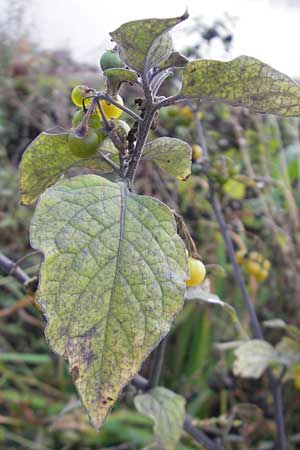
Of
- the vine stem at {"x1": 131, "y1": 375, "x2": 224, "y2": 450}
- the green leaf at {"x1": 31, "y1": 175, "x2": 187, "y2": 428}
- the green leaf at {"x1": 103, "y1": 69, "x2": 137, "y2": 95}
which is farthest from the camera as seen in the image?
the vine stem at {"x1": 131, "y1": 375, "x2": 224, "y2": 450}

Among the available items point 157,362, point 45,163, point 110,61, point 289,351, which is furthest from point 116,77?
point 289,351

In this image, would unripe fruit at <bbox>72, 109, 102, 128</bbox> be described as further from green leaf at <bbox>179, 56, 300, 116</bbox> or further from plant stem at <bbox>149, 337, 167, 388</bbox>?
plant stem at <bbox>149, 337, 167, 388</bbox>

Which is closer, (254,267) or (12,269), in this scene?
(12,269)

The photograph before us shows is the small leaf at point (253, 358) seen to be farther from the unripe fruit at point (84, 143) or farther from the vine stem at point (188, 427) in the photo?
the unripe fruit at point (84, 143)

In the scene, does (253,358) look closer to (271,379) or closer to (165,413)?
(271,379)

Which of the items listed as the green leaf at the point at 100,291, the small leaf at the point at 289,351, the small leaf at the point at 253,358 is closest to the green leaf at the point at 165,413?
the small leaf at the point at 253,358

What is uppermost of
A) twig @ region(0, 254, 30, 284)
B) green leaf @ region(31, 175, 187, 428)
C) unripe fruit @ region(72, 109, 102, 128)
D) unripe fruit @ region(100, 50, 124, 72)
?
unripe fruit @ region(100, 50, 124, 72)

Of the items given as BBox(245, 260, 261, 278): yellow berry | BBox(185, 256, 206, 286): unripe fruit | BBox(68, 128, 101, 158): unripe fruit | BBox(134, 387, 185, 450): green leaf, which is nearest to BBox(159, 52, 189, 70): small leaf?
BBox(68, 128, 101, 158): unripe fruit
